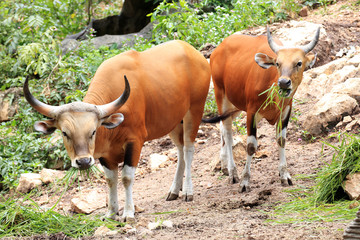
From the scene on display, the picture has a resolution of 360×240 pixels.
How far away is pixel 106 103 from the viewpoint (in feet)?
18.5

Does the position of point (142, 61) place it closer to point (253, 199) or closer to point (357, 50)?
point (253, 199)

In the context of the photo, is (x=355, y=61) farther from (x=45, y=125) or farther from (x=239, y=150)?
(x=45, y=125)

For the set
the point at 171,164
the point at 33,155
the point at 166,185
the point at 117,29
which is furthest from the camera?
→ the point at 117,29

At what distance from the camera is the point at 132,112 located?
5.70 metres

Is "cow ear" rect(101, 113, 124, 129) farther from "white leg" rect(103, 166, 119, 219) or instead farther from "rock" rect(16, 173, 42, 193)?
"rock" rect(16, 173, 42, 193)

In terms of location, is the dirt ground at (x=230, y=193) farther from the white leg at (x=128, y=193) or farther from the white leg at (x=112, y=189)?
the white leg at (x=112, y=189)

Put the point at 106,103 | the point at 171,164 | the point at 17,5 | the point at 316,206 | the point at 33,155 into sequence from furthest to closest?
1. the point at 17,5
2. the point at 33,155
3. the point at 171,164
4. the point at 106,103
5. the point at 316,206

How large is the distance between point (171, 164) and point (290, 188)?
8.85 feet

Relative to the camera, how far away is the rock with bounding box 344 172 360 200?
5.08 meters

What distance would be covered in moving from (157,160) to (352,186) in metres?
4.21

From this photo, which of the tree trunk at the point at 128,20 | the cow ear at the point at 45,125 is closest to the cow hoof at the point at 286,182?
the cow ear at the point at 45,125

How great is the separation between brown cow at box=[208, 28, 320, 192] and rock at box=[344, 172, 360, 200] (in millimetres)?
1310

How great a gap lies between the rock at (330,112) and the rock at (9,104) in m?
6.17

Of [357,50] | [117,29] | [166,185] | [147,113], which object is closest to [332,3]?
[357,50]
